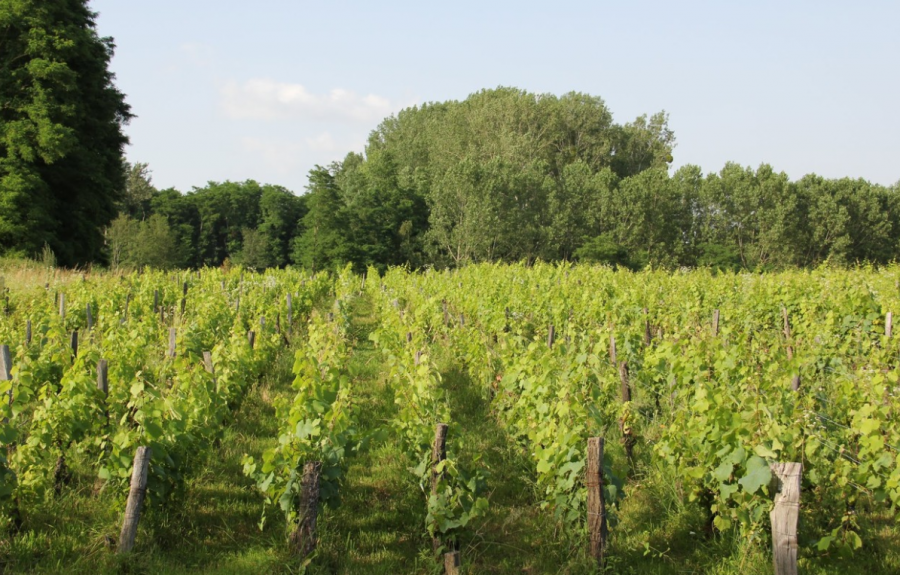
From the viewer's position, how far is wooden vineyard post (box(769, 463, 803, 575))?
3.32 meters

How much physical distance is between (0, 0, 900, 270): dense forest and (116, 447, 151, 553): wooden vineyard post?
1927cm

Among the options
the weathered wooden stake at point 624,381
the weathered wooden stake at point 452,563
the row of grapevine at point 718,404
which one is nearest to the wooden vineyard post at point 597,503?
the row of grapevine at point 718,404

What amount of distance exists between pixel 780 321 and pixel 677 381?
5536 millimetres

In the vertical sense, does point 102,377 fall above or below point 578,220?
below

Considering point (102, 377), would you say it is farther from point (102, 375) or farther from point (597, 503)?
point (597, 503)

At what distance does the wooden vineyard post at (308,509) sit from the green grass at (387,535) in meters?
0.11

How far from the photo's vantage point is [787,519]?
3340mm

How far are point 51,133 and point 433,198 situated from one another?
980 inches

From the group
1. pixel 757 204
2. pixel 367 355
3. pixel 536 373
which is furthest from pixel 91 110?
pixel 757 204

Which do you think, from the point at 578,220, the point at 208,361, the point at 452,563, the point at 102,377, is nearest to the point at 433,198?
the point at 578,220

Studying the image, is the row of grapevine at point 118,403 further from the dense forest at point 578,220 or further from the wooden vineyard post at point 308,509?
the dense forest at point 578,220

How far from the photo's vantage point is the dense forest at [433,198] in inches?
851

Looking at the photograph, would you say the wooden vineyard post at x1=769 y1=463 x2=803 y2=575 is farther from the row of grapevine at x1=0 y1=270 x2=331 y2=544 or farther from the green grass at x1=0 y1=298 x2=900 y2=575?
the row of grapevine at x1=0 y1=270 x2=331 y2=544

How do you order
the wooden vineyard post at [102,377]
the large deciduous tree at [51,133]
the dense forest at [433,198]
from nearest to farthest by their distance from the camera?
the wooden vineyard post at [102,377]
the large deciduous tree at [51,133]
the dense forest at [433,198]
